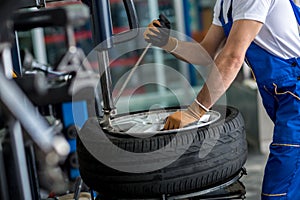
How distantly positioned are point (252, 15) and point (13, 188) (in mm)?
963

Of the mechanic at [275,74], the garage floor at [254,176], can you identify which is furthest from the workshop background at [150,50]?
the mechanic at [275,74]

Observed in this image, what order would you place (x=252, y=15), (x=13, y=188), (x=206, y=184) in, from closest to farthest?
(x=13, y=188) < (x=206, y=184) < (x=252, y=15)

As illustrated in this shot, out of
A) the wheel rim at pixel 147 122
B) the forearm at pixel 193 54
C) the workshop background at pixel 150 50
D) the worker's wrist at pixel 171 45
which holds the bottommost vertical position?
the workshop background at pixel 150 50

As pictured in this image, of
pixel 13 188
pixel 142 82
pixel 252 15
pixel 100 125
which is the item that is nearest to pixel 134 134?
pixel 100 125

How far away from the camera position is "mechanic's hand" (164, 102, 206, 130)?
1.56 metres

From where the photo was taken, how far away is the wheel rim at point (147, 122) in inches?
62.7

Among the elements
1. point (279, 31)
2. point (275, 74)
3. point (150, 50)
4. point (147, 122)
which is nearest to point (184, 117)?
point (147, 122)

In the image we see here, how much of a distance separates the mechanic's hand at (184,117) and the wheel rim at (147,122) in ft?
0.06

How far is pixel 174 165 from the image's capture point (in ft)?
4.69

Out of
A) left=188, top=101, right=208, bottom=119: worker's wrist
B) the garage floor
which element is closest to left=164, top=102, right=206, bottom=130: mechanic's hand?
left=188, top=101, right=208, bottom=119: worker's wrist

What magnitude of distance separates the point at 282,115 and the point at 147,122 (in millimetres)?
501

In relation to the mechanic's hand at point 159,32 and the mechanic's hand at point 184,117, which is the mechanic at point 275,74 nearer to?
the mechanic's hand at point 184,117

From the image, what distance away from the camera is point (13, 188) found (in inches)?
48.0

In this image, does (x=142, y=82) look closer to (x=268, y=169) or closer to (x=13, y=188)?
(x=268, y=169)
